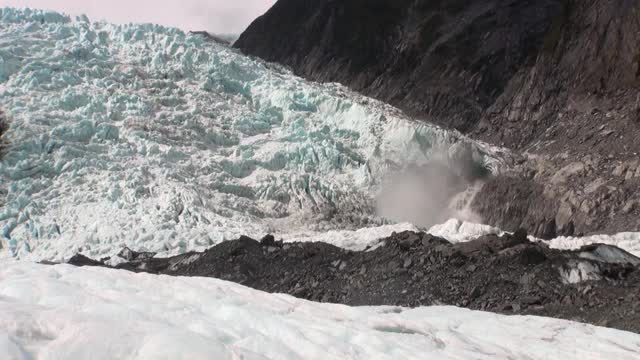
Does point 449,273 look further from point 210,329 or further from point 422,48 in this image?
point 422,48

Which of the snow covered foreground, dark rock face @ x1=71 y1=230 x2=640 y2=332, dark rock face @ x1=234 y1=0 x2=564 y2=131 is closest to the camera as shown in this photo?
the snow covered foreground

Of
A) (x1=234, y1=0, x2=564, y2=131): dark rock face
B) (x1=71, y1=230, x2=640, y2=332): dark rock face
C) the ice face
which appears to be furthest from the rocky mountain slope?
(x1=71, y1=230, x2=640, y2=332): dark rock face

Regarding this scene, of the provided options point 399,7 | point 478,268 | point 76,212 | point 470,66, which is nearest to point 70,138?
point 76,212

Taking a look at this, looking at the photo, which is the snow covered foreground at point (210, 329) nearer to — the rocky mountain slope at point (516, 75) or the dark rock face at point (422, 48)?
the rocky mountain slope at point (516, 75)

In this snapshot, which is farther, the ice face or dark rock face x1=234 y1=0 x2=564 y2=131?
dark rock face x1=234 y1=0 x2=564 y2=131

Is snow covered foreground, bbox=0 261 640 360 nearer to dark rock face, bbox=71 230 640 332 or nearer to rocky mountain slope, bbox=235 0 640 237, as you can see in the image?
dark rock face, bbox=71 230 640 332

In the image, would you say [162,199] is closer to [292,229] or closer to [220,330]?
[292,229]
